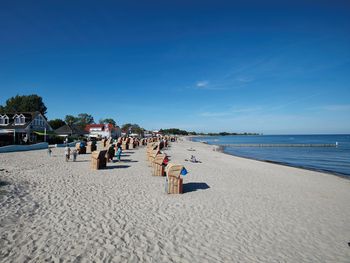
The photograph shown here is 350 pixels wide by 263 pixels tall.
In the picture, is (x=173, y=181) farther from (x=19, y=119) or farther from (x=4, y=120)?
(x=4, y=120)

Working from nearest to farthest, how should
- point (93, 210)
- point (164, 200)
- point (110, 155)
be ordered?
point (93, 210) → point (164, 200) → point (110, 155)

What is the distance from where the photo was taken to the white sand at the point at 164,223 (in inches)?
171

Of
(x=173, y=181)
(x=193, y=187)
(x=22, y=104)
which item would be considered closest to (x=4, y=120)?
(x=22, y=104)

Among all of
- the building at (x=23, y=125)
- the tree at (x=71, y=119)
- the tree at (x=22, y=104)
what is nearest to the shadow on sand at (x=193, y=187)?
the building at (x=23, y=125)

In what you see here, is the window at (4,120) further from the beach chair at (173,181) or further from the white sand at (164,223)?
the beach chair at (173,181)

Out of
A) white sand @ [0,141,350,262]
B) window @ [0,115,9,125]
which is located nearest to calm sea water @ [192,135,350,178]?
white sand @ [0,141,350,262]

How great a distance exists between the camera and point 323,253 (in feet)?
15.3

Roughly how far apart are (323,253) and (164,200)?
15.4 feet

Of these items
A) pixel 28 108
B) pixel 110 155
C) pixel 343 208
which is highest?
pixel 28 108

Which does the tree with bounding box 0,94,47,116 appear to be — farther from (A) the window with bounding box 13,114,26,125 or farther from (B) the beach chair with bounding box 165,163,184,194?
(B) the beach chair with bounding box 165,163,184,194

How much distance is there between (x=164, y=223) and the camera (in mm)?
5738

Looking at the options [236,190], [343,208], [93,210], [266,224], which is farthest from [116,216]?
[343,208]

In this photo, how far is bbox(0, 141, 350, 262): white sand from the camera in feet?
14.2

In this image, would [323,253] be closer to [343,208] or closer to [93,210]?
[343,208]
